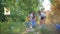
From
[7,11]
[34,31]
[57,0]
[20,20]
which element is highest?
[57,0]

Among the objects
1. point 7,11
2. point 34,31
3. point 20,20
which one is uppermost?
point 7,11

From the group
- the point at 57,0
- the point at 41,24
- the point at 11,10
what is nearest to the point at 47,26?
the point at 41,24

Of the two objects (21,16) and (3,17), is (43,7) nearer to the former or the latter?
(21,16)

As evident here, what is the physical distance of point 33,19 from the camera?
4.38 ft

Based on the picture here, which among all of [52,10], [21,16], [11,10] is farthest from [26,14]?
[52,10]

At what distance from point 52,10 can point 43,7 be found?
0.36 feet

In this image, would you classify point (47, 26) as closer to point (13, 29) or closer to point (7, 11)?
point (13, 29)

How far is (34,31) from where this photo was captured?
1.32 metres

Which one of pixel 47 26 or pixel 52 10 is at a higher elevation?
pixel 52 10

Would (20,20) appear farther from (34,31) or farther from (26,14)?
(34,31)

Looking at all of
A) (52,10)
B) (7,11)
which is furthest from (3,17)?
(52,10)

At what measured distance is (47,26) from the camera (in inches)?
52.7

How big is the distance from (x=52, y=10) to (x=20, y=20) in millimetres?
388

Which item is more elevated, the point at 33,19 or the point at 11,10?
the point at 11,10
